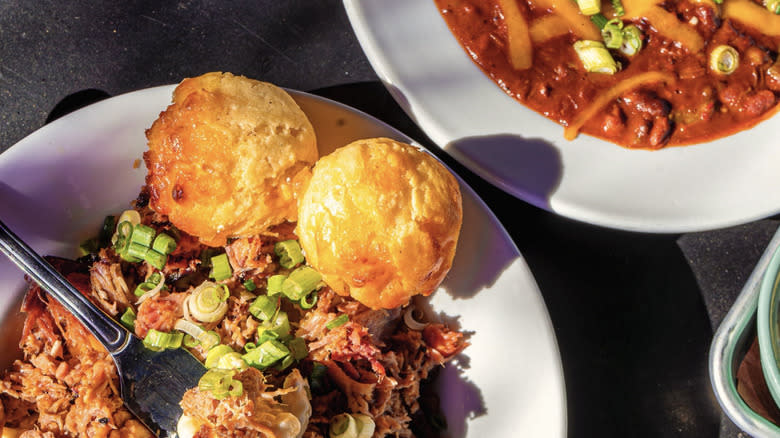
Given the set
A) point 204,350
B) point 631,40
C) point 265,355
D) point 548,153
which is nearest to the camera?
point 265,355

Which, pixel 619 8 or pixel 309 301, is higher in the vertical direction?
pixel 619 8

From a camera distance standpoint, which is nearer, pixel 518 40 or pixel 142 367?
pixel 142 367

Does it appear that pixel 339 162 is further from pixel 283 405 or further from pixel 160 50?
pixel 160 50

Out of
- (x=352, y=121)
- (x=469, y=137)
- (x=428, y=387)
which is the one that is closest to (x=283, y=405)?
(x=428, y=387)

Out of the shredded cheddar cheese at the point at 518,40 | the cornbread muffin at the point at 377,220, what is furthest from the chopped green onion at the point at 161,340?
the shredded cheddar cheese at the point at 518,40

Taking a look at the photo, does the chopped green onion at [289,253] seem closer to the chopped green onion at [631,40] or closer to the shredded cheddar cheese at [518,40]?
the shredded cheddar cheese at [518,40]

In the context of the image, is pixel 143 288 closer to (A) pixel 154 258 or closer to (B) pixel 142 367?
(A) pixel 154 258

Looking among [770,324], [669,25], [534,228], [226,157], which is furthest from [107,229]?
[770,324]
